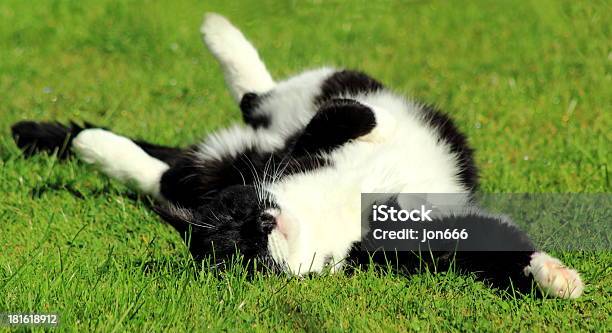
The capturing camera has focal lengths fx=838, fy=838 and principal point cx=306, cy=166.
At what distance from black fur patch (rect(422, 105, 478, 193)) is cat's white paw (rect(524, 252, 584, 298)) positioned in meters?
0.93

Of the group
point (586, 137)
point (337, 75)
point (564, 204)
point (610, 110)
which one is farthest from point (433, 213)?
point (610, 110)

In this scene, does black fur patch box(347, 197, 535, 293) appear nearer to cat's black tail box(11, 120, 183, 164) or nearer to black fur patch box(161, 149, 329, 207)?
→ black fur patch box(161, 149, 329, 207)

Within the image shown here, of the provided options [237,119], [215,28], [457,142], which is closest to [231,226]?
[457,142]

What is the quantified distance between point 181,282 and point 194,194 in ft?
3.54

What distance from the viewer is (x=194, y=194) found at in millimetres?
4035

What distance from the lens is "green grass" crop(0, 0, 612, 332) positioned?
113 inches

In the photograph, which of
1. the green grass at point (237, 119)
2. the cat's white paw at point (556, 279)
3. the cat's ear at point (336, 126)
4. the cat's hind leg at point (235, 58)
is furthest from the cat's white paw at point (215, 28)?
the cat's white paw at point (556, 279)

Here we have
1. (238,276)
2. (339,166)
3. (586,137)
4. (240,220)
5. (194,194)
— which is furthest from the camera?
(586,137)

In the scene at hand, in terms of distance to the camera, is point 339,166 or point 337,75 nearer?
point 339,166

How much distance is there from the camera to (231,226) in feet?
10.7

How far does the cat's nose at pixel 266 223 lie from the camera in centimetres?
318

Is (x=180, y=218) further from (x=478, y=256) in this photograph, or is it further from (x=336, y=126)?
(x=478, y=256)

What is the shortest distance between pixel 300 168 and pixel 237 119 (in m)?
1.93

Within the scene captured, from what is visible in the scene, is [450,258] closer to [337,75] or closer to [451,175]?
[451,175]
